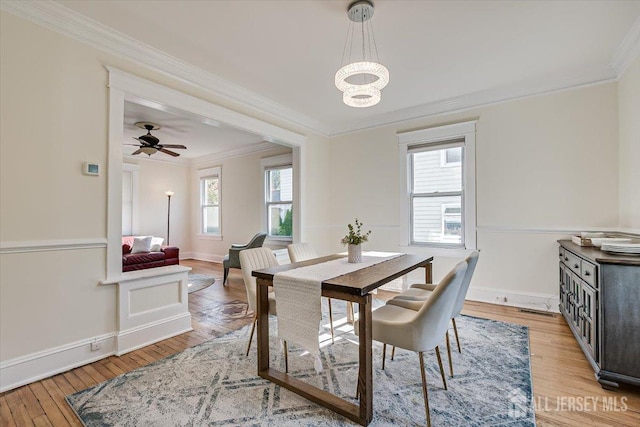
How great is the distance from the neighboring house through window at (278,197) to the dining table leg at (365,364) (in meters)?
4.55

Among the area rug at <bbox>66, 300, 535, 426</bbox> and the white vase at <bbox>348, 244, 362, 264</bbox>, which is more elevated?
the white vase at <bbox>348, 244, 362, 264</bbox>

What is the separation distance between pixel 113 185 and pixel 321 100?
106 inches

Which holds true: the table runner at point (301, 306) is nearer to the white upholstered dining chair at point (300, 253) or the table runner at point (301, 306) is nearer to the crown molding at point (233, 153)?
the white upholstered dining chair at point (300, 253)

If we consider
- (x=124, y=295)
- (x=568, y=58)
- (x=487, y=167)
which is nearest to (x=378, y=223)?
(x=487, y=167)

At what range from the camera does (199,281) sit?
5.20 m

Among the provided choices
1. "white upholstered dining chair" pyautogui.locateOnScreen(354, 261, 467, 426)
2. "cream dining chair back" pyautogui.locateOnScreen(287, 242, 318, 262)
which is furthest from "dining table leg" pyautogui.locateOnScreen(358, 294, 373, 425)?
"cream dining chair back" pyautogui.locateOnScreen(287, 242, 318, 262)

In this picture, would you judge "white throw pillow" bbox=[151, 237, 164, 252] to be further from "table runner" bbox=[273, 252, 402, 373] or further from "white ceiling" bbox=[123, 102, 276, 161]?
"table runner" bbox=[273, 252, 402, 373]

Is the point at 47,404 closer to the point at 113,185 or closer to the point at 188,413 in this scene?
the point at 188,413

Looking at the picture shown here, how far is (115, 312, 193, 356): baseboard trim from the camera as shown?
252 cm

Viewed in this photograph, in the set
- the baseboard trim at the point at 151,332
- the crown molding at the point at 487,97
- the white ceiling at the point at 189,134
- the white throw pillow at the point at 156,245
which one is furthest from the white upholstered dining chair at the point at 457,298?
the white throw pillow at the point at 156,245

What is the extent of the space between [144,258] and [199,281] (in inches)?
41.5

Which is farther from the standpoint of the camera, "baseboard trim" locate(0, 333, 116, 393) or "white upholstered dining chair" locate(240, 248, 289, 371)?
"white upholstered dining chair" locate(240, 248, 289, 371)

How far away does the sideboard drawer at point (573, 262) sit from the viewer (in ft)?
8.09

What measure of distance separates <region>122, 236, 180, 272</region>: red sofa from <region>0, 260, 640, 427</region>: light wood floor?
251 centimetres
